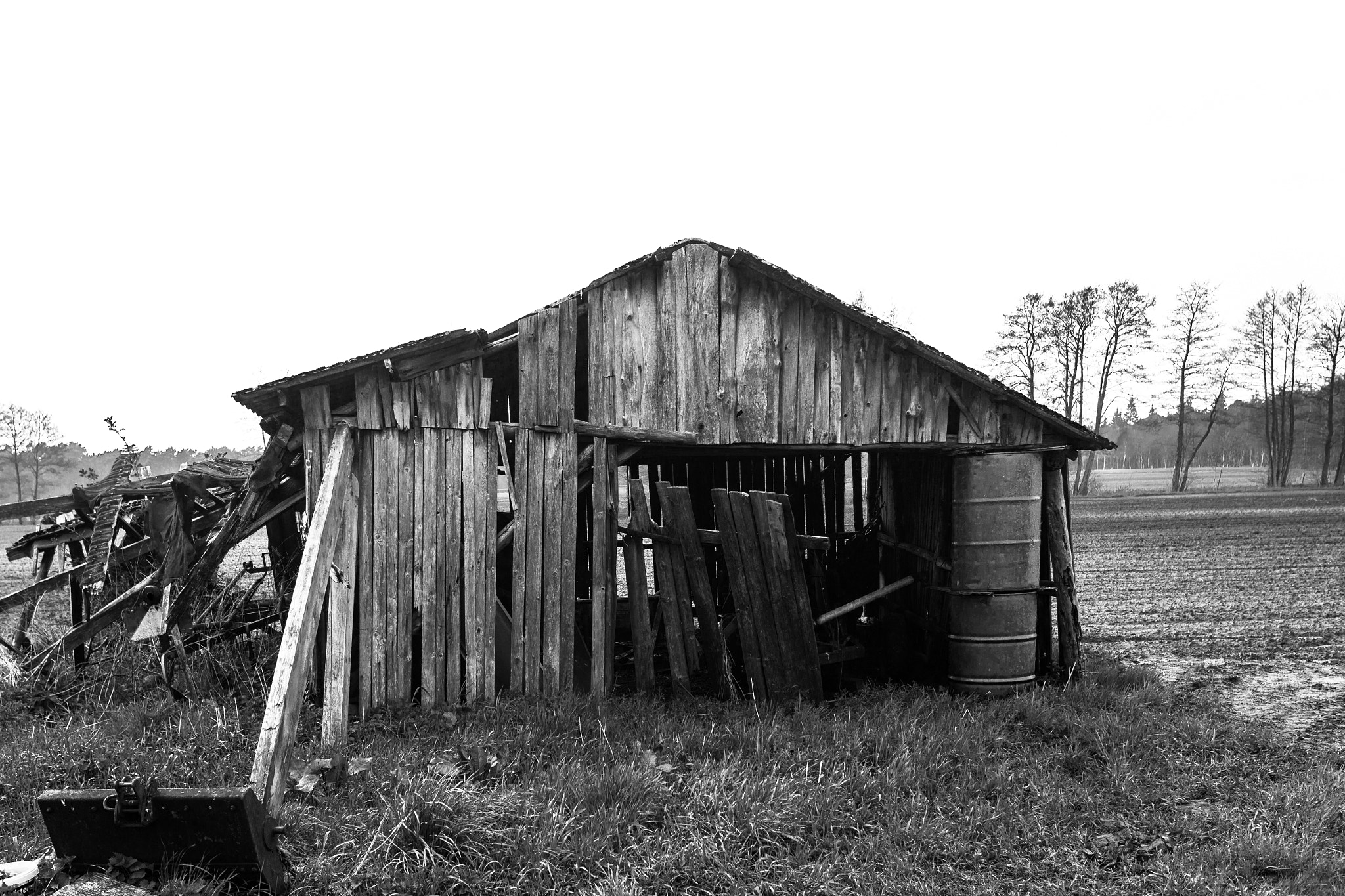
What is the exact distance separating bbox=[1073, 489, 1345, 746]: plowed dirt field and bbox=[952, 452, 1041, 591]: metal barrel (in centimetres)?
227

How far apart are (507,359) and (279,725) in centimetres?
402

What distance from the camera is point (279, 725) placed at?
14.3 feet

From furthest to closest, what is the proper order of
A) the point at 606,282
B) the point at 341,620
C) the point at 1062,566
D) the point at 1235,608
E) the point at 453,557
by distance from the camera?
the point at 1235,608, the point at 1062,566, the point at 606,282, the point at 453,557, the point at 341,620

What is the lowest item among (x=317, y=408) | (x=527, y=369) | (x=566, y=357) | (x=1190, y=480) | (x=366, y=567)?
(x=1190, y=480)

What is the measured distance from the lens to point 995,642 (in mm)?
7680

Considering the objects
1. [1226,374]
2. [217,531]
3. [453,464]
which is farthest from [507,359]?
[1226,374]

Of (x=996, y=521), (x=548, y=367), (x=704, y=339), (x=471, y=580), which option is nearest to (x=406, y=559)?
(x=471, y=580)

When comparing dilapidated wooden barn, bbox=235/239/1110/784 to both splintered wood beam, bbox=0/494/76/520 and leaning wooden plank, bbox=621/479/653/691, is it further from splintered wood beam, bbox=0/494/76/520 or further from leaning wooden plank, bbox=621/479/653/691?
splintered wood beam, bbox=0/494/76/520

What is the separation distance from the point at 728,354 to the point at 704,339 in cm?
25

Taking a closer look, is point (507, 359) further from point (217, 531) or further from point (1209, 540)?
point (1209, 540)

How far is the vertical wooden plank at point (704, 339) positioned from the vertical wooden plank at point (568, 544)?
1.02m

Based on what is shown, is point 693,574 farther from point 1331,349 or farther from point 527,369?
point 1331,349

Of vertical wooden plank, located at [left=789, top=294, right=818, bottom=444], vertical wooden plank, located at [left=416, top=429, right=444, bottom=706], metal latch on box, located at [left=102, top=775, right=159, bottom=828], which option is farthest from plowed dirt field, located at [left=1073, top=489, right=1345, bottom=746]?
metal latch on box, located at [left=102, top=775, right=159, bottom=828]

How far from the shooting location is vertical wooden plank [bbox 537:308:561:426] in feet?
21.7
